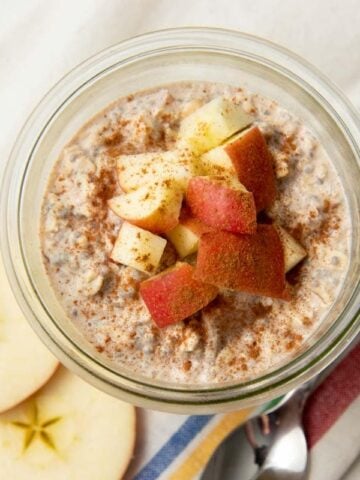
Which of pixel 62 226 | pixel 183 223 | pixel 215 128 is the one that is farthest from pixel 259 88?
pixel 62 226

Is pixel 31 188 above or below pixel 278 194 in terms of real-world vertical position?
above

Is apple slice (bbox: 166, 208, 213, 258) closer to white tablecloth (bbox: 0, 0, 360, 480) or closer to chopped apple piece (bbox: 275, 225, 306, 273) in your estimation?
chopped apple piece (bbox: 275, 225, 306, 273)

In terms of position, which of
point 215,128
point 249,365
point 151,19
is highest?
point 151,19

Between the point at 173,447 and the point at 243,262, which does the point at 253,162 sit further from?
the point at 173,447

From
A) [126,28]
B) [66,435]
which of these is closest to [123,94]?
[126,28]

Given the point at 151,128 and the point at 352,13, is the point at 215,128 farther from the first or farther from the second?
the point at 352,13

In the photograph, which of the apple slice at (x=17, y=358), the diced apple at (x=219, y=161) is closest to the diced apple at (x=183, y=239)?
the diced apple at (x=219, y=161)

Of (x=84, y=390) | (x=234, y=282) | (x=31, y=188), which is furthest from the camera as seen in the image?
(x=84, y=390)

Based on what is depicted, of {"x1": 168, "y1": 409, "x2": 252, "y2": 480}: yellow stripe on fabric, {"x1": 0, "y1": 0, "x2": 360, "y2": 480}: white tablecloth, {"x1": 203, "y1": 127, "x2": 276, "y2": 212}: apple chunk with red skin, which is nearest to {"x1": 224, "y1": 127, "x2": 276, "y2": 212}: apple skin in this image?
{"x1": 203, "y1": 127, "x2": 276, "y2": 212}: apple chunk with red skin
